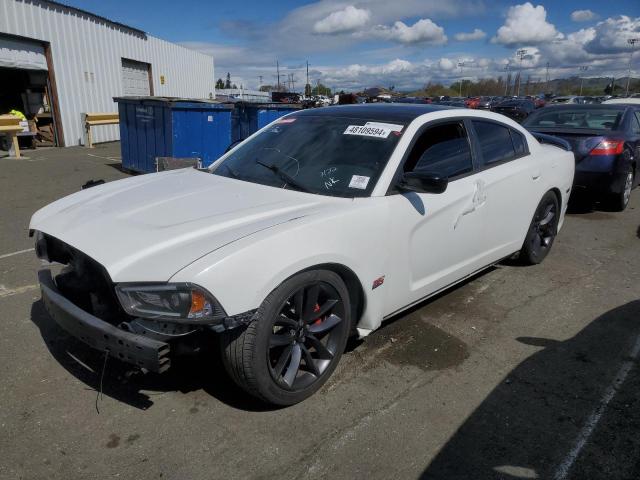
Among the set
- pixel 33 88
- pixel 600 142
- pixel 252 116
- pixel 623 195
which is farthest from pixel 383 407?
pixel 33 88

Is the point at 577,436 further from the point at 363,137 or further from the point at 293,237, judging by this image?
the point at 363,137

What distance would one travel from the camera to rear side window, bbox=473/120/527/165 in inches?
153

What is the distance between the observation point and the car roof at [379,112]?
11.1ft

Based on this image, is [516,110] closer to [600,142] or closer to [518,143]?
[600,142]

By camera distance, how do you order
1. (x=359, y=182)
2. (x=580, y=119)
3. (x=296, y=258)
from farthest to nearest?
(x=580, y=119)
(x=359, y=182)
(x=296, y=258)

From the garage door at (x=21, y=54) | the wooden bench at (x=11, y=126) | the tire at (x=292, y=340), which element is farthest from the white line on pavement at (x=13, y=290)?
the garage door at (x=21, y=54)

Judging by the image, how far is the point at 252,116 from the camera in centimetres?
956

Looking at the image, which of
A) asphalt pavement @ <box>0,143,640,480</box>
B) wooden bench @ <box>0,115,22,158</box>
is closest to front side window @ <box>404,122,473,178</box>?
asphalt pavement @ <box>0,143,640,480</box>

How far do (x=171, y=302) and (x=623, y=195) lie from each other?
7386mm

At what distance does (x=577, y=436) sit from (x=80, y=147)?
16.6 m

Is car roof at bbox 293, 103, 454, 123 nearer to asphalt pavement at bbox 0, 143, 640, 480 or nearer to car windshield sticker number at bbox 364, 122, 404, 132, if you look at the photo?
car windshield sticker number at bbox 364, 122, 404, 132

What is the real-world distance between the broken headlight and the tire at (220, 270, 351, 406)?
0.22 meters

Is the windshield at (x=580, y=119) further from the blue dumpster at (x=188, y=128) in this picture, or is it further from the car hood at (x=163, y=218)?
the car hood at (x=163, y=218)

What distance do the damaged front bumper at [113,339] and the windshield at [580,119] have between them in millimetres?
7258
